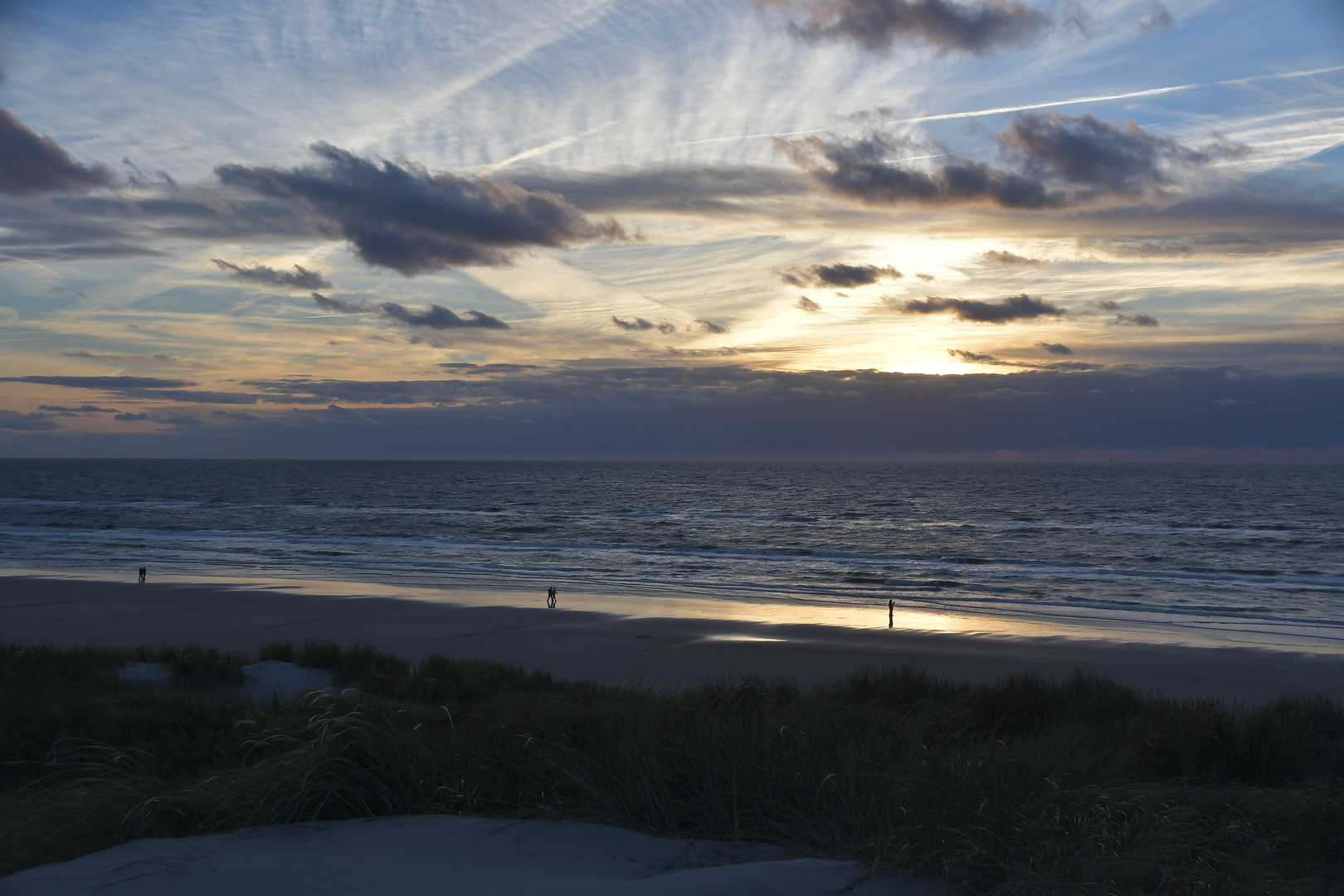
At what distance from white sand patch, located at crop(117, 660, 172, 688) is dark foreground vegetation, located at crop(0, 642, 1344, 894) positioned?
2.37 m

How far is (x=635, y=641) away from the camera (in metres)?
16.3

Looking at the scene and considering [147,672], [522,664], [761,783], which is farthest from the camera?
[522,664]

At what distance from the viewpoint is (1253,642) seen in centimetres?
1772

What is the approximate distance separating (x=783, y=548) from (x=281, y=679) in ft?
103

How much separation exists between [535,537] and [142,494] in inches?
2237

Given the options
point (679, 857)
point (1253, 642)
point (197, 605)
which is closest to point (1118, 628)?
point (1253, 642)

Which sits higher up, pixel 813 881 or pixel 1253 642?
pixel 813 881

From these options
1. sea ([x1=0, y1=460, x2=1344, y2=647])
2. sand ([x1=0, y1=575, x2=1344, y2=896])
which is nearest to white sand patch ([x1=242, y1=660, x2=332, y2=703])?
sand ([x1=0, y1=575, x2=1344, y2=896])

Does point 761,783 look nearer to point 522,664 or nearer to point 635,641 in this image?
point 522,664

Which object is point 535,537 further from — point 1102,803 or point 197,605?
point 1102,803

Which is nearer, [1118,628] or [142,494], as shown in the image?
[1118,628]

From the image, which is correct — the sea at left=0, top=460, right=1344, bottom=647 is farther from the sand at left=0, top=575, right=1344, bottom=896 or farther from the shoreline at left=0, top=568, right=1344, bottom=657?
the sand at left=0, top=575, right=1344, bottom=896

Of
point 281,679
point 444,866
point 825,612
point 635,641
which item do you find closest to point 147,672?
point 281,679

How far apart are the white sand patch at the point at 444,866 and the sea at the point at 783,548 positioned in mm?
17602
